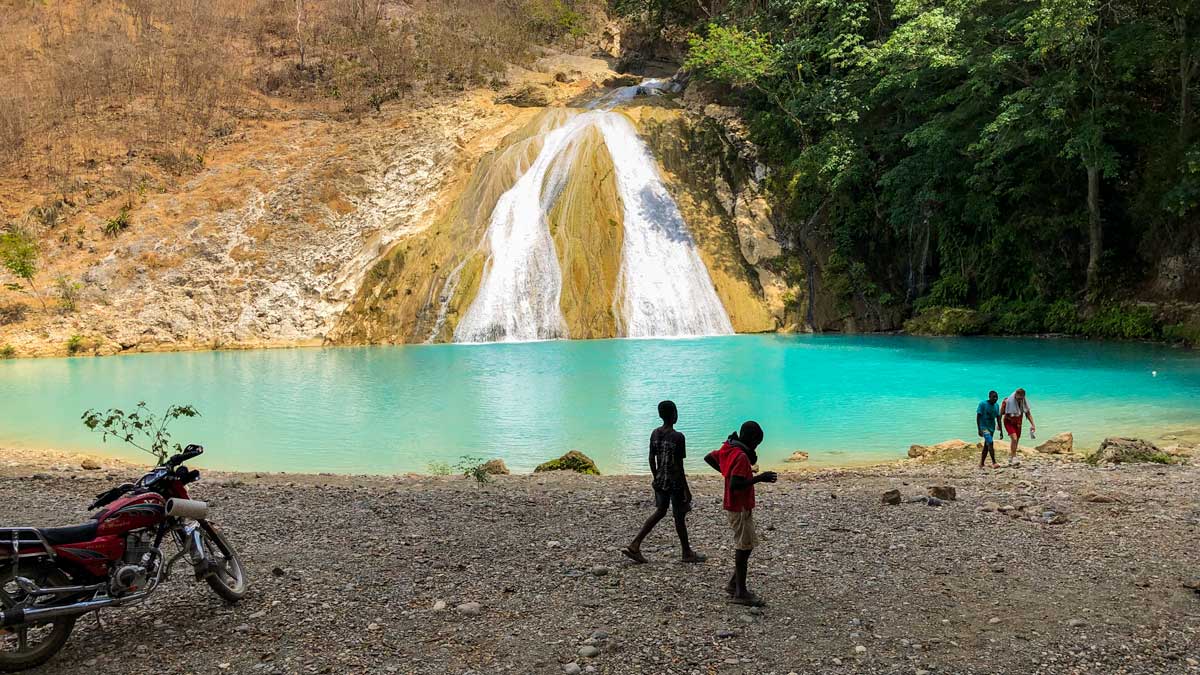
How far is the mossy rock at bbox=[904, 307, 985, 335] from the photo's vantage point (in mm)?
29625

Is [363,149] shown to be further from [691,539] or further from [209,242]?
[691,539]

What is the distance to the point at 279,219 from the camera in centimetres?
3544

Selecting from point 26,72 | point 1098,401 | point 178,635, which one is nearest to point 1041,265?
point 1098,401

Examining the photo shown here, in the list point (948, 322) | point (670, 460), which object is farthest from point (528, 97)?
point (670, 460)

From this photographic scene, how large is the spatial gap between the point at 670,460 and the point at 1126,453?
7.10 metres

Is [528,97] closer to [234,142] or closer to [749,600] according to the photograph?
[234,142]

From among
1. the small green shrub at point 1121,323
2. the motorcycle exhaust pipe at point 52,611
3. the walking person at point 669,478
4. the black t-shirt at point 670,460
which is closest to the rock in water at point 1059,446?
the walking person at point 669,478

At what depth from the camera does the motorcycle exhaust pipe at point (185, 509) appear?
513 centimetres

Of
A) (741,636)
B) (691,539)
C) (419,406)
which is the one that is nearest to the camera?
(741,636)

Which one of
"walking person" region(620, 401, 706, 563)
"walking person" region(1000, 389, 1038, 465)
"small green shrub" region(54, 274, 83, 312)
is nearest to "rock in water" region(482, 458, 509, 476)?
"walking person" region(620, 401, 706, 563)

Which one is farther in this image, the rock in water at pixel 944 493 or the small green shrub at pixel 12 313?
the small green shrub at pixel 12 313

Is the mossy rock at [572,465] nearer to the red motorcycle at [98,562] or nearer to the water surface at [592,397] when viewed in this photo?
the water surface at [592,397]

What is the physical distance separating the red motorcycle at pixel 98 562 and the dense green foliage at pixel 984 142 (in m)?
22.6

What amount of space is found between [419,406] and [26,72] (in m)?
40.4
